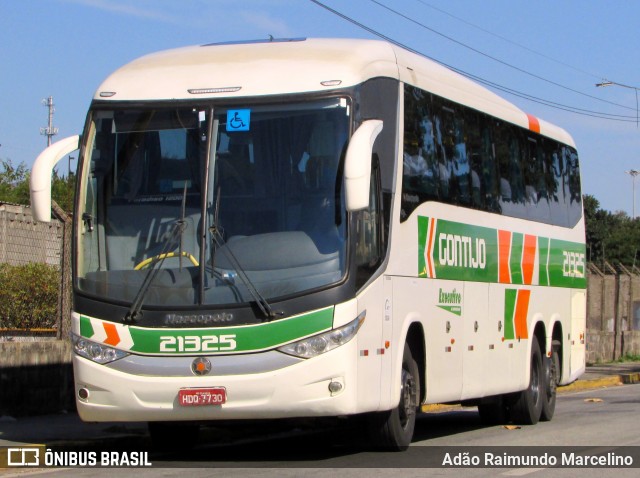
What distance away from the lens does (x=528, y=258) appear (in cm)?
1667

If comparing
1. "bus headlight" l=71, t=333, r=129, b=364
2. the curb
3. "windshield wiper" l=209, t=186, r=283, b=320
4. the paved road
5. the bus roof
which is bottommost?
the curb

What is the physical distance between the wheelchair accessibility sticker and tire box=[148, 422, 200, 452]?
331cm

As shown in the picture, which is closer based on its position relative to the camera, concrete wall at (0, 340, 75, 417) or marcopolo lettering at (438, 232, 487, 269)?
marcopolo lettering at (438, 232, 487, 269)

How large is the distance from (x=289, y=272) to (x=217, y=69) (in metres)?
2.18

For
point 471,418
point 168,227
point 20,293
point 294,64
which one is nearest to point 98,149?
point 168,227

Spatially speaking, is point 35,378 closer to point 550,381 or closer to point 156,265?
point 156,265

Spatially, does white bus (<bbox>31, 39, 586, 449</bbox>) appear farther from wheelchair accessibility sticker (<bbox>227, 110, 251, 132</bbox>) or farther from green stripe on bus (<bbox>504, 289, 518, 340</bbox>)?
green stripe on bus (<bbox>504, 289, 518, 340</bbox>)

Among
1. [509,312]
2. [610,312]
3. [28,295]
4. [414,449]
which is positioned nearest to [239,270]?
[414,449]

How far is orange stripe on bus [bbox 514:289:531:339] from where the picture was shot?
16109mm

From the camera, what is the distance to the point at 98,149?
1141 centimetres

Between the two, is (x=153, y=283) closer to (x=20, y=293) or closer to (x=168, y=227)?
(x=168, y=227)

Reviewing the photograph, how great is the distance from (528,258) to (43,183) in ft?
25.6

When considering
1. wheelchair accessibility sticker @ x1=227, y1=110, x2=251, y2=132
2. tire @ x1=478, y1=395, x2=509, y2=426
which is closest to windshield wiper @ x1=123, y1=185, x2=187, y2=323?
wheelchair accessibility sticker @ x1=227, y1=110, x2=251, y2=132

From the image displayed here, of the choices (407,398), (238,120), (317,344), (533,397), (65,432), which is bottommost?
(65,432)
